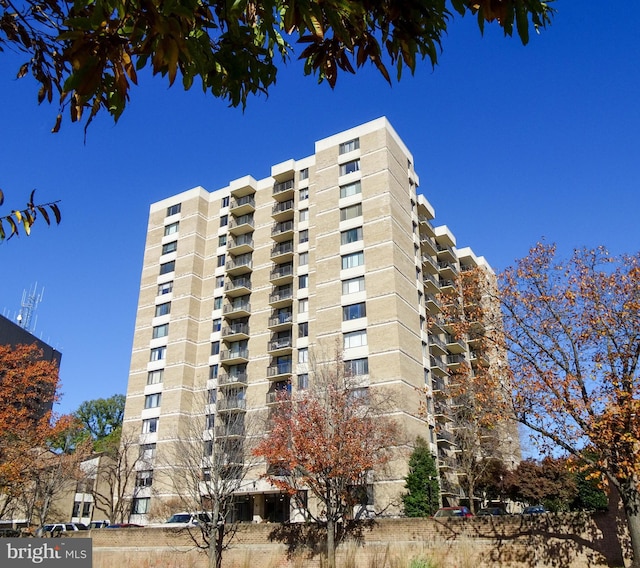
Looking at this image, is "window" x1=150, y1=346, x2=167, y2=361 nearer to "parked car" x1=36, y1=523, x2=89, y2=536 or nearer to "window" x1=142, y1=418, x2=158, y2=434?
"window" x1=142, y1=418, x2=158, y2=434

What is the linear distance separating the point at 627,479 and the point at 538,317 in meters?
6.42

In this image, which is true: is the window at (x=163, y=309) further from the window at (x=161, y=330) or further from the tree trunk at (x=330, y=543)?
the tree trunk at (x=330, y=543)

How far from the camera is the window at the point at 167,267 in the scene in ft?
193

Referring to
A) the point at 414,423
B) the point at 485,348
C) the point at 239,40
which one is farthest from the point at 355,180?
the point at 239,40

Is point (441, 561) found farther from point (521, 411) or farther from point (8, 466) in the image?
point (8, 466)

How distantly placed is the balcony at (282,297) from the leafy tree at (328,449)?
1749cm

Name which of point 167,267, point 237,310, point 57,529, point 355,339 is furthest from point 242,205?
point 57,529

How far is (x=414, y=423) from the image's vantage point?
42500mm

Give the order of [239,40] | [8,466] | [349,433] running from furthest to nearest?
[8,466] → [349,433] → [239,40]

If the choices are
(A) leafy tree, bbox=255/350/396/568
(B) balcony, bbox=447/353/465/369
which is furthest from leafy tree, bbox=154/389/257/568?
(B) balcony, bbox=447/353/465/369

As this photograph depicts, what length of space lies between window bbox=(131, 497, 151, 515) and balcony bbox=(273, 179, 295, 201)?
101 ft

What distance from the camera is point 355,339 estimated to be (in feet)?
147

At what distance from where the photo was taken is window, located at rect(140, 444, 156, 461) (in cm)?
5059

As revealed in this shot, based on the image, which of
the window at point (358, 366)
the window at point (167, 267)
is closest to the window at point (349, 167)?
the window at point (358, 366)
